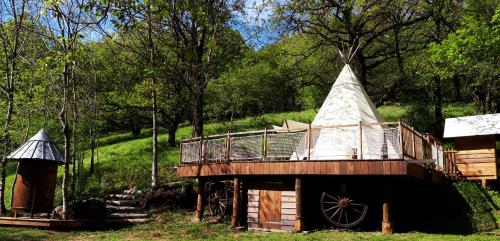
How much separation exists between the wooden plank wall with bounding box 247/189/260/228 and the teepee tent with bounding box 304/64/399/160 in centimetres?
260

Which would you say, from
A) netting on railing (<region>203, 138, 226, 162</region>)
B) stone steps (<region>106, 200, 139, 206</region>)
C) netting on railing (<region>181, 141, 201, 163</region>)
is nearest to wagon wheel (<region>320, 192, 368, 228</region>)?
netting on railing (<region>203, 138, 226, 162</region>)

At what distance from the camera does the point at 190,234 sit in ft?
50.8

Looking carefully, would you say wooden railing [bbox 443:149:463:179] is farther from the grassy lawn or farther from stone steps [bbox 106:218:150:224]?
stone steps [bbox 106:218:150:224]

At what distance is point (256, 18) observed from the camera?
2711 cm

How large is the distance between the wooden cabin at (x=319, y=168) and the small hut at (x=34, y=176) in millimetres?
6074

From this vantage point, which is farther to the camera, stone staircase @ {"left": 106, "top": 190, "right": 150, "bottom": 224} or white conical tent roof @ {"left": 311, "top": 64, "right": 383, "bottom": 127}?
stone staircase @ {"left": 106, "top": 190, "right": 150, "bottom": 224}

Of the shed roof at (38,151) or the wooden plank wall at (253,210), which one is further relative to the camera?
the shed roof at (38,151)

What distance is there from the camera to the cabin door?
15.8 meters

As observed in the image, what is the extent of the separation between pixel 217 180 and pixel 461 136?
1118 centimetres

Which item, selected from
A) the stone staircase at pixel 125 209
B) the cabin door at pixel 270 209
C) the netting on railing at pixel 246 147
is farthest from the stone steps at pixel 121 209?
the cabin door at pixel 270 209

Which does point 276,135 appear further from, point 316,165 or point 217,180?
point 217,180

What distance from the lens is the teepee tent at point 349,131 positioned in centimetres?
1453

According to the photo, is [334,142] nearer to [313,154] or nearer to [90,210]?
[313,154]

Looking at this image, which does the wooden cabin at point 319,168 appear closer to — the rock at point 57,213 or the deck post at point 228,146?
the deck post at point 228,146
